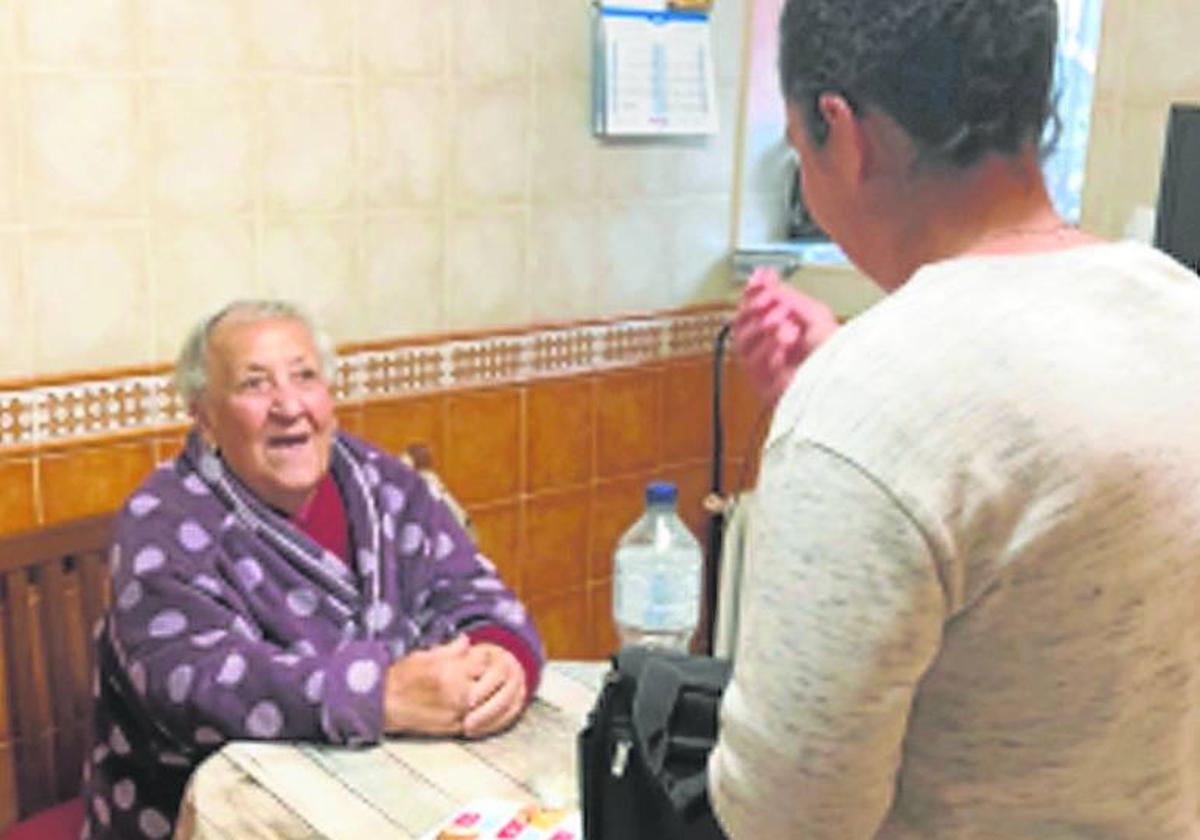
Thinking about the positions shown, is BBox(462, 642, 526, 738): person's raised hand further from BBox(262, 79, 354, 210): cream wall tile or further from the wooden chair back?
BBox(262, 79, 354, 210): cream wall tile

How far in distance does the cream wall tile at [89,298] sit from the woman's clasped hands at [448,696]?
822 mm

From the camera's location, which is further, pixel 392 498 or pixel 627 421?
pixel 627 421

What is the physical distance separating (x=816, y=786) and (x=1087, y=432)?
264 millimetres

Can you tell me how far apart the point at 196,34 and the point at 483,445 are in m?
0.95

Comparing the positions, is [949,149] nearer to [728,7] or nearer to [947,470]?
[947,470]

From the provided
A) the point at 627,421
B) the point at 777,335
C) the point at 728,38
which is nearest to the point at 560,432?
the point at 627,421

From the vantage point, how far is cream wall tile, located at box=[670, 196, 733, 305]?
2998 millimetres

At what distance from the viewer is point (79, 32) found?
6.68 feet

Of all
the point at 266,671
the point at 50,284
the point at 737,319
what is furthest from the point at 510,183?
the point at 737,319

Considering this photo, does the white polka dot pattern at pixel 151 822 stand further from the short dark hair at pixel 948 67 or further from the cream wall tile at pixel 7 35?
the short dark hair at pixel 948 67

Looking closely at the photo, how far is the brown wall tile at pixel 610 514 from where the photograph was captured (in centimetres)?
295

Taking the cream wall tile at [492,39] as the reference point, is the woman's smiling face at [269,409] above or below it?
below

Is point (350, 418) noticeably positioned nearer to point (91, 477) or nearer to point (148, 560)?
point (91, 477)

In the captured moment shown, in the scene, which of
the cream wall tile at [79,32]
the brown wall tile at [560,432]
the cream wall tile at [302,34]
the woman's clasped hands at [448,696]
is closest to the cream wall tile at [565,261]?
the brown wall tile at [560,432]
